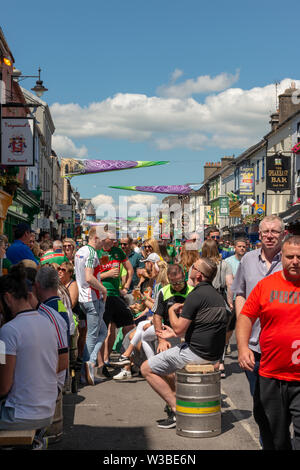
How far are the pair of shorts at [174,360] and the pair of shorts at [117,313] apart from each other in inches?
118

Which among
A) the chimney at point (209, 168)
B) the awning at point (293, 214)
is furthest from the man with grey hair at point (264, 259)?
the chimney at point (209, 168)

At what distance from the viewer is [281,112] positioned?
4156 centimetres

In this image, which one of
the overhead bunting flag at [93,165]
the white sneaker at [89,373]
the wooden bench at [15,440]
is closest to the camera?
the wooden bench at [15,440]

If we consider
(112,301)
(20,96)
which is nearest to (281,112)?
(20,96)

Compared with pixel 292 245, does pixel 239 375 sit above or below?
below

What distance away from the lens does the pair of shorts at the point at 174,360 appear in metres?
6.07

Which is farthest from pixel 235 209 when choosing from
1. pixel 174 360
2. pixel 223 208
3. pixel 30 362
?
pixel 30 362

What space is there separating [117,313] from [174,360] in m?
3.29

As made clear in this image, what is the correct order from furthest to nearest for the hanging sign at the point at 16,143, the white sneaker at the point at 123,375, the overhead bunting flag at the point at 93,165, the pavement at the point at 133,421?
the overhead bunting flag at the point at 93,165
the hanging sign at the point at 16,143
the white sneaker at the point at 123,375
the pavement at the point at 133,421

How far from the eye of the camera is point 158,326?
23.0 feet

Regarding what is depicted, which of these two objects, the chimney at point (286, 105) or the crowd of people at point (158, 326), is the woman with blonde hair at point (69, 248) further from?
the chimney at point (286, 105)

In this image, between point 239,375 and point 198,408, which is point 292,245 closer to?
point 198,408

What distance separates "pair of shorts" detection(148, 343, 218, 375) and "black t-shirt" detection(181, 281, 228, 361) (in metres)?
0.06
